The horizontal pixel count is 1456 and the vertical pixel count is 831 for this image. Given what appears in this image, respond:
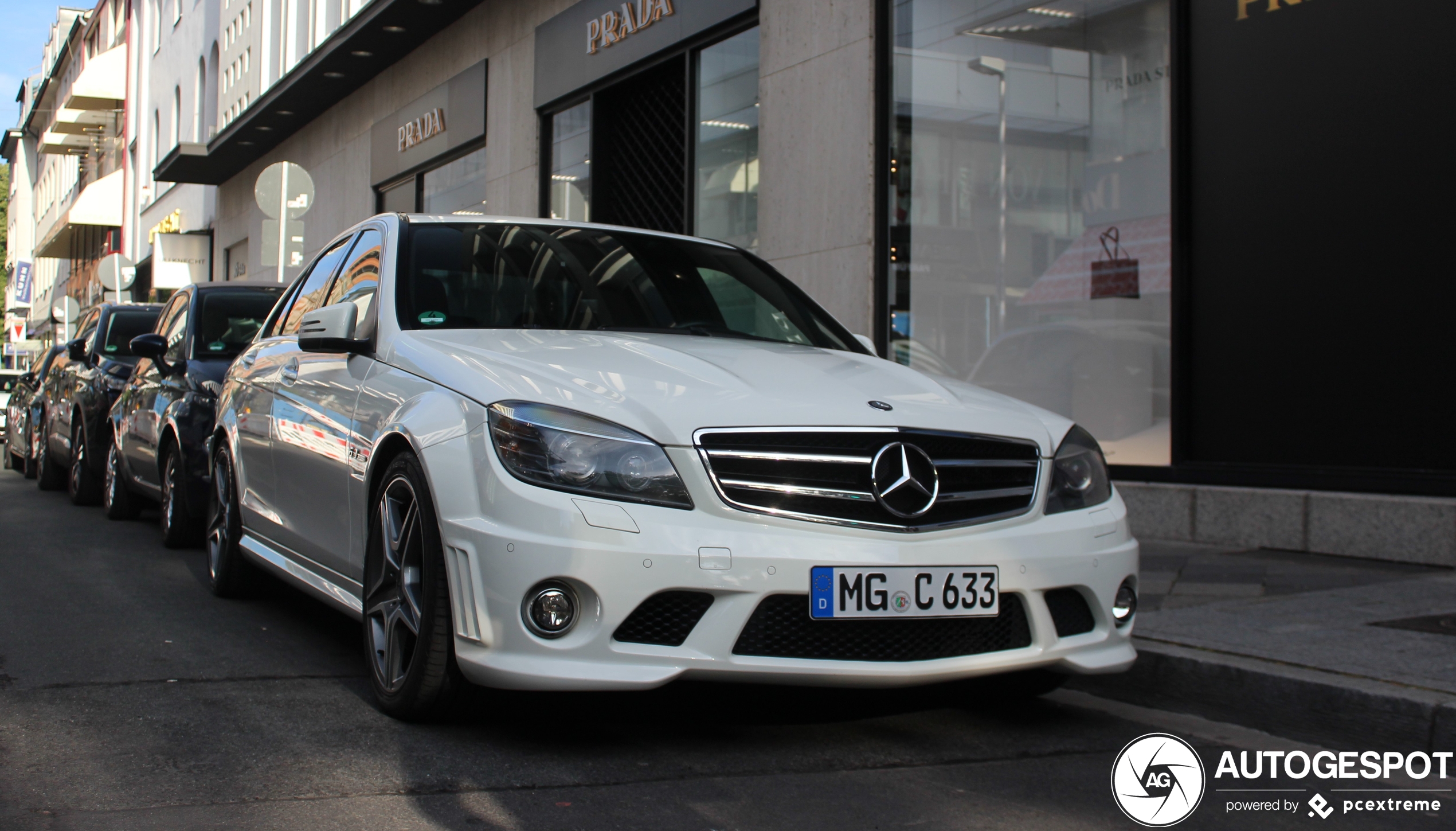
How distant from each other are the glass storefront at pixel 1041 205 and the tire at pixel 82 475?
6012 mm

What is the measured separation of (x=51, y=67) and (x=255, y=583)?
67566mm

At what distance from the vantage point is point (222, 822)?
9.36 feet

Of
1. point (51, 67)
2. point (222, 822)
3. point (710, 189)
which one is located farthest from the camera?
point (51, 67)

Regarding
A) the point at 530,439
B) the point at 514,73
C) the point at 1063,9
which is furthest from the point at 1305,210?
the point at 514,73

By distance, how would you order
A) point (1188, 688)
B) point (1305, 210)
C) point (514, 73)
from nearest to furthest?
1. point (1188, 688)
2. point (1305, 210)
3. point (514, 73)

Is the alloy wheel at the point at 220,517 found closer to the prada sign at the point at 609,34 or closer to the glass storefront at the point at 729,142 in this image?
the glass storefront at the point at 729,142

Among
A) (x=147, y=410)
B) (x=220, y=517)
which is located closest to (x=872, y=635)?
(x=220, y=517)

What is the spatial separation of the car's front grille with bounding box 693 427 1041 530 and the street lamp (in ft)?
18.8

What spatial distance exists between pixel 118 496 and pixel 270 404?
4.65 m

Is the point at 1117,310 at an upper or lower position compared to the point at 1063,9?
lower

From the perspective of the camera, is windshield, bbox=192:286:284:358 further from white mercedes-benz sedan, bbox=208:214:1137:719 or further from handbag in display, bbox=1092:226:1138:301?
handbag in display, bbox=1092:226:1138:301

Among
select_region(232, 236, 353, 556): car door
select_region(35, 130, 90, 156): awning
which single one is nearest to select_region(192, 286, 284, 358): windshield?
select_region(232, 236, 353, 556): car door

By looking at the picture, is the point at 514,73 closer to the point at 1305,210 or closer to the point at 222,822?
the point at 1305,210

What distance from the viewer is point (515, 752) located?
11.3 ft
